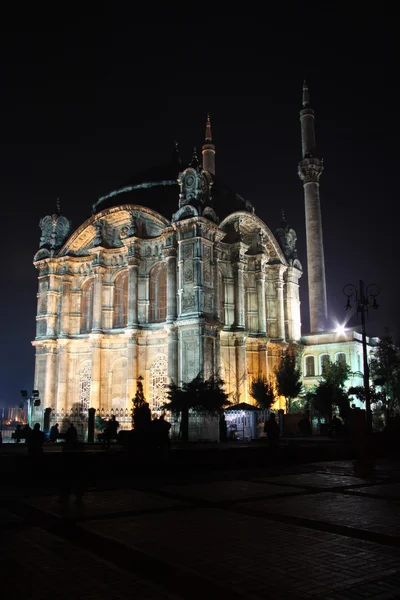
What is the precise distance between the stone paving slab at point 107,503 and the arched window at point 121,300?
28.5 metres

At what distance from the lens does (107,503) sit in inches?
365

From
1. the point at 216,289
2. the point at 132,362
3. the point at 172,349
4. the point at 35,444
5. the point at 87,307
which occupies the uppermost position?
the point at 87,307

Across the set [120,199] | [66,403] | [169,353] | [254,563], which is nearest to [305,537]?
[254,563]

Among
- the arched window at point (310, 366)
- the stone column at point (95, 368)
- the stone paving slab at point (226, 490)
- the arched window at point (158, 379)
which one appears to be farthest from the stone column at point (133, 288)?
the stone paving slab at point (226, 490)

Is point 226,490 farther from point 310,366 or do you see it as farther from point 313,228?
point 313,228

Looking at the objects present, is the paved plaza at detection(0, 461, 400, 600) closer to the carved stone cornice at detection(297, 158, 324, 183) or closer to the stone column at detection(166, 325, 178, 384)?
the stone column at detection(166, 325, 178, 384)

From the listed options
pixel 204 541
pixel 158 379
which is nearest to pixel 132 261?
pixel 158 379

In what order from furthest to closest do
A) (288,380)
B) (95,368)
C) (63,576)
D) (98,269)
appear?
(98,269) < (95,368) < (288,380) < (63,576)

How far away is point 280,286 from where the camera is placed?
44.2 meters

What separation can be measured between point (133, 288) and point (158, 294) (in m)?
1.66

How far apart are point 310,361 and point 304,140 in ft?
67.2

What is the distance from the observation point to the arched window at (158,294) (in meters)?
37.2

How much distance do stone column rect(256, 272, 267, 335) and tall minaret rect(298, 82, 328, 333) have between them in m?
7.80

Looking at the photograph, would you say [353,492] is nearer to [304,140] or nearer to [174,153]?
[174,153]
